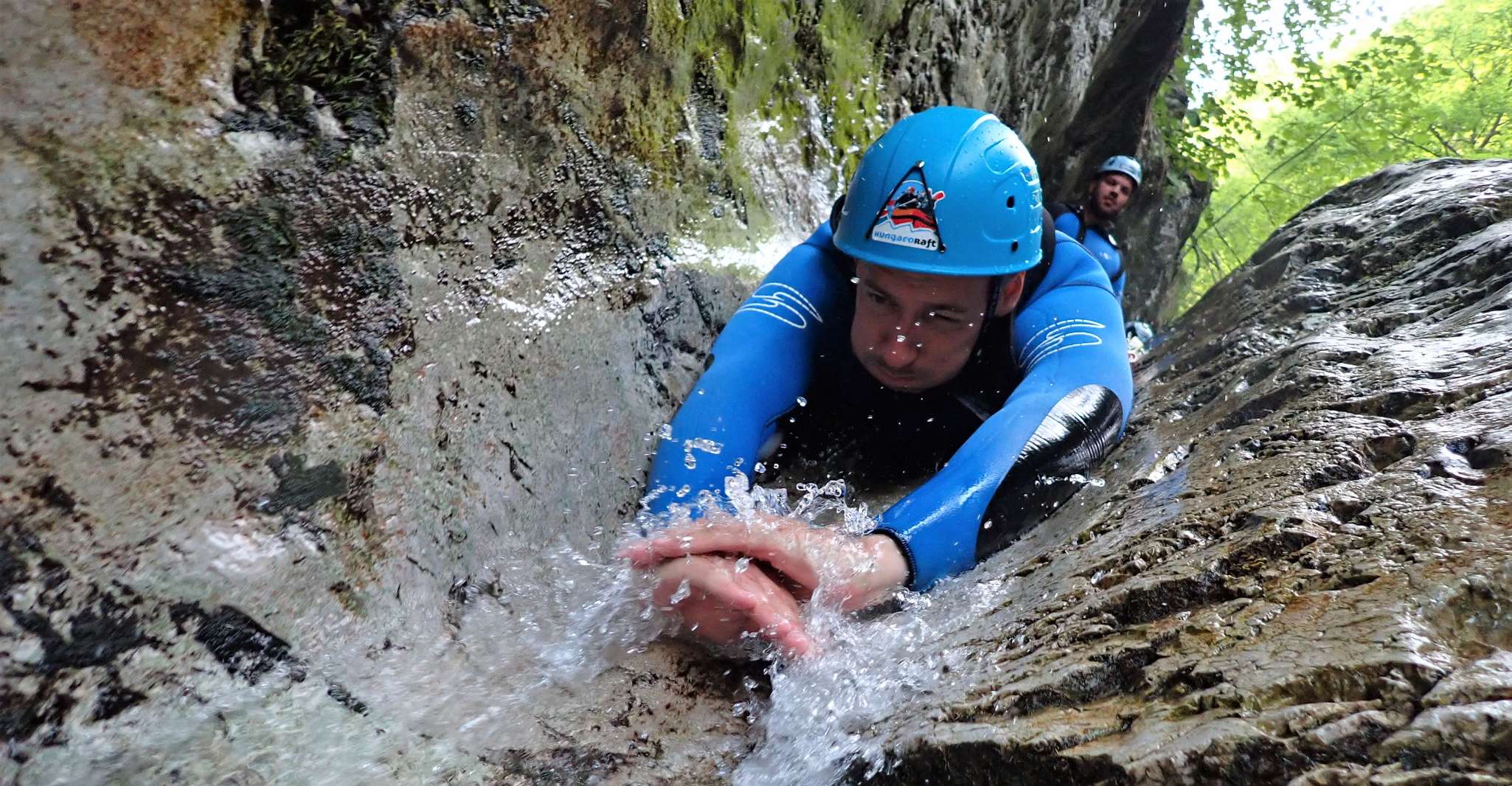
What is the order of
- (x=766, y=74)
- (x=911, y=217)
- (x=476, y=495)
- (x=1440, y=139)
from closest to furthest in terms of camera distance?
(x=476, y=495) → (x=911, y=217) → (x=766, y=74) → (x=1440, y=139)

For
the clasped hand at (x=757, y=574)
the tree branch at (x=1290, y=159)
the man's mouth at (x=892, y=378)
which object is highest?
the clasped hand at (x=757, y=574)

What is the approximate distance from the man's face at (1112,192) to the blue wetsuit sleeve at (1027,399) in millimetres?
5407

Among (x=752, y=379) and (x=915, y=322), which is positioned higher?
(x=915, y=322)

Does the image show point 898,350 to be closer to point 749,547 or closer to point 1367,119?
point 749,547

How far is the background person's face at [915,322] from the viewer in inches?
102

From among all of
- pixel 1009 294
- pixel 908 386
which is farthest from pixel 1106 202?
pixel 908 386

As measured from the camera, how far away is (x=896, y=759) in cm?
133

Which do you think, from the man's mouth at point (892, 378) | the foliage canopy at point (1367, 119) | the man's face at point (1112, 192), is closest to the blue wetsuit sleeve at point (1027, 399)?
the man's mouth at point (892, 378)

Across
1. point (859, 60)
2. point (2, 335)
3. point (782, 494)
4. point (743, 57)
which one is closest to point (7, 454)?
point (2, 335)

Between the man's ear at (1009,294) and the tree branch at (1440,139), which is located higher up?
the man's ear at (1009,294)

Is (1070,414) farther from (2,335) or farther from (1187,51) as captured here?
(1187,51)

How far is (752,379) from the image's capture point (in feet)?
8.43

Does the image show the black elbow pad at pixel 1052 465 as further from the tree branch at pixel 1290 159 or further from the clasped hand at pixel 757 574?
the tree branch at pixel 1290 159

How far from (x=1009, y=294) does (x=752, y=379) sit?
0.85 metres
